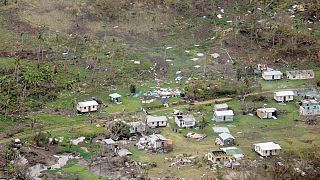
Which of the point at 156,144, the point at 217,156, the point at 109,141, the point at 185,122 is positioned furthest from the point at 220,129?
the point at 109,141

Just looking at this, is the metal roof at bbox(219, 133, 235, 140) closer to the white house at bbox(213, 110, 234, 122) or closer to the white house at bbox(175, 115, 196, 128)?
the white house at bbox(175, 115, 196, 128)

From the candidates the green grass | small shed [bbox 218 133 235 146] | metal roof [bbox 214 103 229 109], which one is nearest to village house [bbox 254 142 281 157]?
small shed [bbox 218 133 235 146]

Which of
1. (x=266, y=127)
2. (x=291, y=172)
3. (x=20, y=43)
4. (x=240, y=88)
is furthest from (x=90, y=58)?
(x=291, y=172)

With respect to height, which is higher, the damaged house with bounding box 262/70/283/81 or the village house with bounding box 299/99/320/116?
the damaged house with bounding box 262/70/283/81

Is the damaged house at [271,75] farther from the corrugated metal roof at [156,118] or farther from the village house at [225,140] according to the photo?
the village house at [225,140]

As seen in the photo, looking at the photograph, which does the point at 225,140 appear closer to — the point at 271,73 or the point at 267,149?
the point at 267,149
